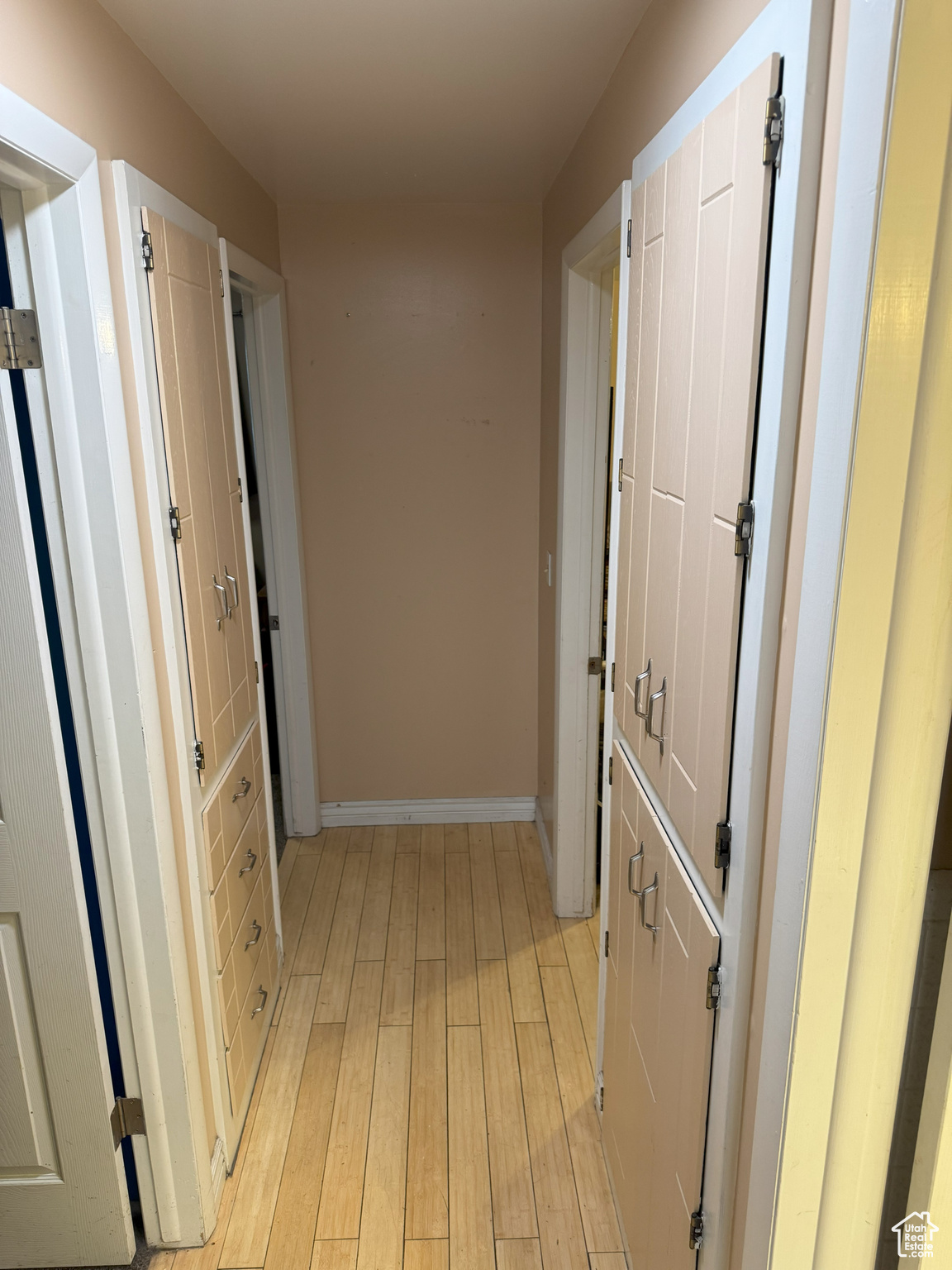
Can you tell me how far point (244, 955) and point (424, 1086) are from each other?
0.63 meters

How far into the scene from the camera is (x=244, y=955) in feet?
7.59

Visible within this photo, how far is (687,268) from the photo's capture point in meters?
1.33

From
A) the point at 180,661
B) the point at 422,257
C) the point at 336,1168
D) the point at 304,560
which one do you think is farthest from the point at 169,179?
the point at 336,1168

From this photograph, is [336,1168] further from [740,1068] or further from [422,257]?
[422,257]

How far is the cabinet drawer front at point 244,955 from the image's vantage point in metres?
2.13

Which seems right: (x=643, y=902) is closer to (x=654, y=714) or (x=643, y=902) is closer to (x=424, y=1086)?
(x=654, y=714)

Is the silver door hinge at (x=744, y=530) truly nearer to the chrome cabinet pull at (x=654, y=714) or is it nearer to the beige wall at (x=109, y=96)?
the chrome cabinet pull at (x=654, y=714)

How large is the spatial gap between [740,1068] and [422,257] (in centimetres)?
295

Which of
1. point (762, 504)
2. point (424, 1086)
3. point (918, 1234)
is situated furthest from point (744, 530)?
point (424, 1086)

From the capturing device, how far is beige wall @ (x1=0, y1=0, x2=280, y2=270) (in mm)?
1292

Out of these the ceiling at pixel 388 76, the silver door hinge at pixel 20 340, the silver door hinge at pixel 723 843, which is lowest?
the silver door hinge at pixel 723 843

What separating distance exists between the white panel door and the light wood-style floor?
31 centimetres

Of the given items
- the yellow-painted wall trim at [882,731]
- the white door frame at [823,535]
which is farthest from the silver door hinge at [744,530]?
the yellow-painted wall trim at [882,731]

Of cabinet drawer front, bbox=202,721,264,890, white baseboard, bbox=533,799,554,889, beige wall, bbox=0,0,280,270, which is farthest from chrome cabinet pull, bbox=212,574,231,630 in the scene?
white baseboard, bbox=533,799,554,889
